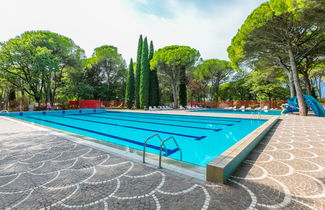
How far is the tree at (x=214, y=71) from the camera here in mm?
25797

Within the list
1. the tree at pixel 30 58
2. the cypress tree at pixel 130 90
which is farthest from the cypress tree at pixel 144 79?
the tree at pixel 30 58

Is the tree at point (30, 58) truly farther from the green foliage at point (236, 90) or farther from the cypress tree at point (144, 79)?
the green foliage at point (236, 90)

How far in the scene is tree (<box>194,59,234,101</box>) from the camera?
25797 mm

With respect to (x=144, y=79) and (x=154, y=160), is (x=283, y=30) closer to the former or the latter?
(x=154, y=160)

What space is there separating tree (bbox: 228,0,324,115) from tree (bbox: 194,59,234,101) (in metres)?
13.6

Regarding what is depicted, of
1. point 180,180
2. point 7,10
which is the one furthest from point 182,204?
point 7,10

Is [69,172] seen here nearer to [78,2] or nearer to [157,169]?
[157,169]

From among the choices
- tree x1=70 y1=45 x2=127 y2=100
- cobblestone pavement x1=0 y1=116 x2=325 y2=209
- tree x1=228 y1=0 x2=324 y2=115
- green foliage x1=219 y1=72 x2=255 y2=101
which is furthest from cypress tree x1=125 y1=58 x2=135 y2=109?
cobblestone pavement x1=0 y1=116 x2=325 y2=209

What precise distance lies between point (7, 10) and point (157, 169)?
1099 cm

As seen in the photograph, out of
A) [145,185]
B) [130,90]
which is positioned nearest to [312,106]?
[145,185]

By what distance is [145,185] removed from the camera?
2.01 meters

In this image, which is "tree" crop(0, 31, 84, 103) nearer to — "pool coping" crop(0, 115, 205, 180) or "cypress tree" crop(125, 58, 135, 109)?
"cypress tree" crop(125, 58, 135, 109)

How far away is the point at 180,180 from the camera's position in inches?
84.0

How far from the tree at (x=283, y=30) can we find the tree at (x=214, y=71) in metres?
13.6
